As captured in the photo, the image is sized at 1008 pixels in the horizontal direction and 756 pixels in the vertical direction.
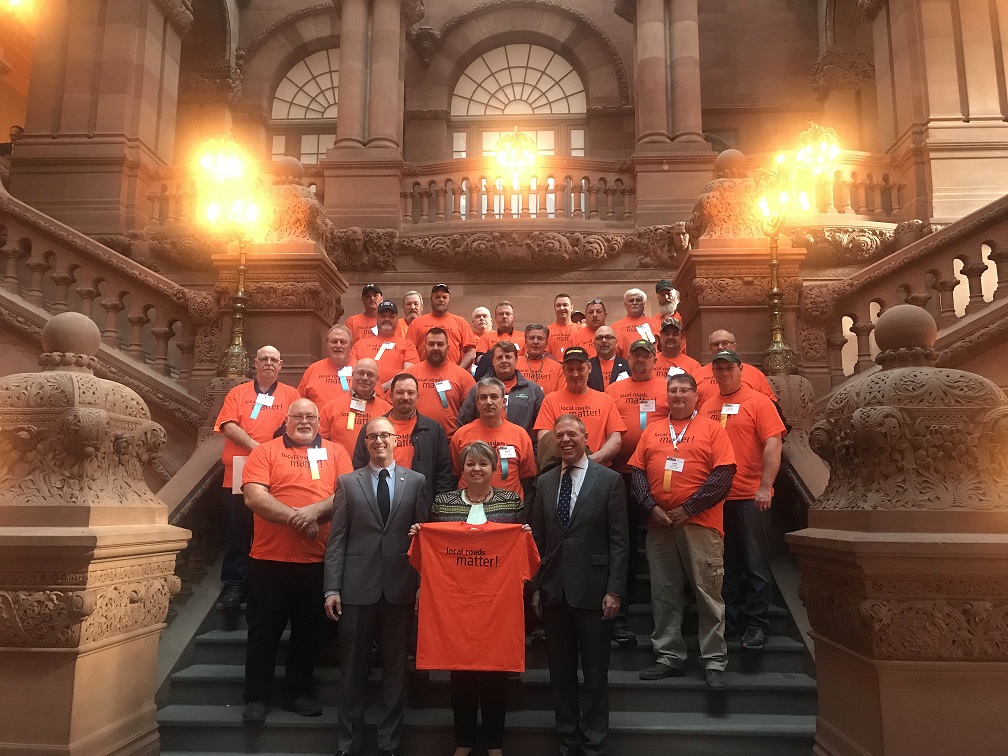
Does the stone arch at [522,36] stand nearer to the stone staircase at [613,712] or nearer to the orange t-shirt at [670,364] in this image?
the orange t-shirt at [670,364]

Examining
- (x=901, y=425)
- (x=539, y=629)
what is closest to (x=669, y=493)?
(x=539, y=629)

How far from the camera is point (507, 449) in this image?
605 centimetres

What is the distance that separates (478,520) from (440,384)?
93.6 inches

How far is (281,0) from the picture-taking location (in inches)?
891

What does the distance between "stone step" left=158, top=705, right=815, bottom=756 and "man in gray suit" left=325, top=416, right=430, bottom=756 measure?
338 millimetres

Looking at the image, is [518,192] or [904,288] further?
[518,192]

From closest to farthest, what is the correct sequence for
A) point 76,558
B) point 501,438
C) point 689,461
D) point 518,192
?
point 76,558 < point 689,461 < point 501,438 < point 518,192

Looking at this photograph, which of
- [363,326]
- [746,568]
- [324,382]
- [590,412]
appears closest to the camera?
[746,568]

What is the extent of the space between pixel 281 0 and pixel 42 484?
21567 mm

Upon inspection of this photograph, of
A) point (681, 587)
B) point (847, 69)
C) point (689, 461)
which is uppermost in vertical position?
point (847, 69)

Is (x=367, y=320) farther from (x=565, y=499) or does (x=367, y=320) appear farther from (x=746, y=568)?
(x=746, y=568)

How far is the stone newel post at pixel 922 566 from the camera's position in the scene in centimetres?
377

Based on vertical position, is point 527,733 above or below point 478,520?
below

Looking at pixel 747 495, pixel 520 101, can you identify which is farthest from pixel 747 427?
pixel 520 101
